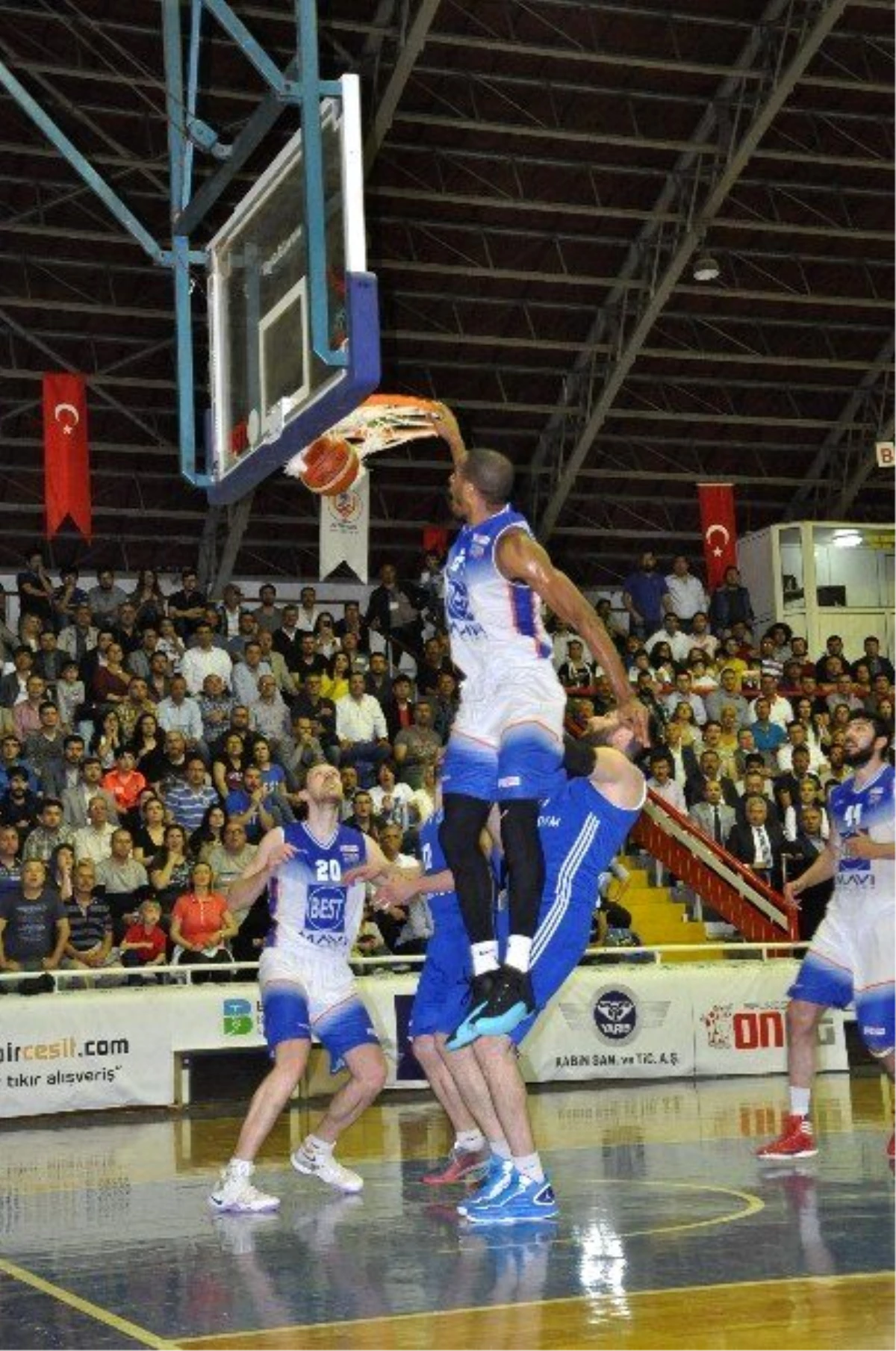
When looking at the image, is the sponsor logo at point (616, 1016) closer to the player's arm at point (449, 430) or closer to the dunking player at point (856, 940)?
the dunking player at point (856, 940)

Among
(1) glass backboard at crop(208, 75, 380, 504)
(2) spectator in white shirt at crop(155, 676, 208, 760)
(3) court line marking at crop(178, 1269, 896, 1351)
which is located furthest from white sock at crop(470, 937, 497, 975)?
(2) spectator in white shirt at crop(155, 676, 208, 760)

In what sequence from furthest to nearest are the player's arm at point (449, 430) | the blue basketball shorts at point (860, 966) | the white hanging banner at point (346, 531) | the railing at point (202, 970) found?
1. the white hanging banner at point (346, 531)
2. the railing at point (202, 970)
3. the blue basketball shorts at point (860, 966)
4. the player's arm at point (449, 430)

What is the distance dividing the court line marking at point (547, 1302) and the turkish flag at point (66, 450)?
19.0 meters

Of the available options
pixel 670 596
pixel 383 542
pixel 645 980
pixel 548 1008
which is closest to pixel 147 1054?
pixel 548 1008

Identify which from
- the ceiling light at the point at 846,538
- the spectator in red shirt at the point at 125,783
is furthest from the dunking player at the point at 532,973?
the ceiling light at the point at 846,538

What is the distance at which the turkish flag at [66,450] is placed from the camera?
2433 centimetres

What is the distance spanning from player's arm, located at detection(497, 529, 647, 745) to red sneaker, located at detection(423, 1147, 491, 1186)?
285cm

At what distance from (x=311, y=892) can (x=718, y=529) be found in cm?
2164

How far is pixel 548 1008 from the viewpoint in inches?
632

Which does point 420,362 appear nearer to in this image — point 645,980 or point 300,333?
point 645,980

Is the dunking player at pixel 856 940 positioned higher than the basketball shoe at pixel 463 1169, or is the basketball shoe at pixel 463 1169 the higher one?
the dunking player at pixel 856 940

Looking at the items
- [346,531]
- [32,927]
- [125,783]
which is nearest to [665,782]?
[125,783]

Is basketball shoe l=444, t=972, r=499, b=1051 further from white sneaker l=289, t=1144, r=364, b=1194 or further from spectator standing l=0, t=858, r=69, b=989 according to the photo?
spectator standing l=0, t=858, r=69, b=989

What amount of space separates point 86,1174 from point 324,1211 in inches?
108
